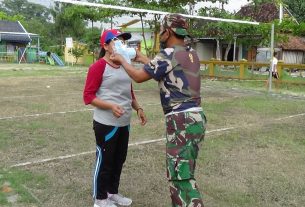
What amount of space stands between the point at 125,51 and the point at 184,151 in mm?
925

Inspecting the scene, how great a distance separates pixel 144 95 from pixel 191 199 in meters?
10.4

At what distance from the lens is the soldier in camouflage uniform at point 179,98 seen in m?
3.13

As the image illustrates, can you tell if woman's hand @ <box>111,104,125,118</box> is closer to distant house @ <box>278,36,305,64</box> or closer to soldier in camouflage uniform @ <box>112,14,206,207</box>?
soldier in camouflage uniform @ <box>112,14,206,207</box>

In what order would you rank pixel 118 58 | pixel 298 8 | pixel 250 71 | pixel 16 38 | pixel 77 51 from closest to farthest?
1. pixel 118 58
2. pixel 250 71
3. pixel 77 51
4. pixel 298 8
5. pixel 16 38

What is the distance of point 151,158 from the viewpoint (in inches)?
237

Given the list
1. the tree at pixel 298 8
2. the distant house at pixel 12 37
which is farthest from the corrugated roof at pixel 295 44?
the distant house at pixel 12 37

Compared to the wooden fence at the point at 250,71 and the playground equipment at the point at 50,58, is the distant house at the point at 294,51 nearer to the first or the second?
the wooden fence at the point at 250,71

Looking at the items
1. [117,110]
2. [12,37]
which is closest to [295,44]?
[12,37]

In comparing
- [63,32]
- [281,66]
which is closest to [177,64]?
[281,66]

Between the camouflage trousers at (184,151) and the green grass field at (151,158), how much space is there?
1143 millimetres

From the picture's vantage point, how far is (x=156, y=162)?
5.82 m

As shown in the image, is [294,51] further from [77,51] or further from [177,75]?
[177,75]

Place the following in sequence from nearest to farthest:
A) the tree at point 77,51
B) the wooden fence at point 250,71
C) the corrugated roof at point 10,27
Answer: the wooden fence at point 250,71, the tree at point 77,51, the corrugated roof at point 10,27

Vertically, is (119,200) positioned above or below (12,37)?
below
